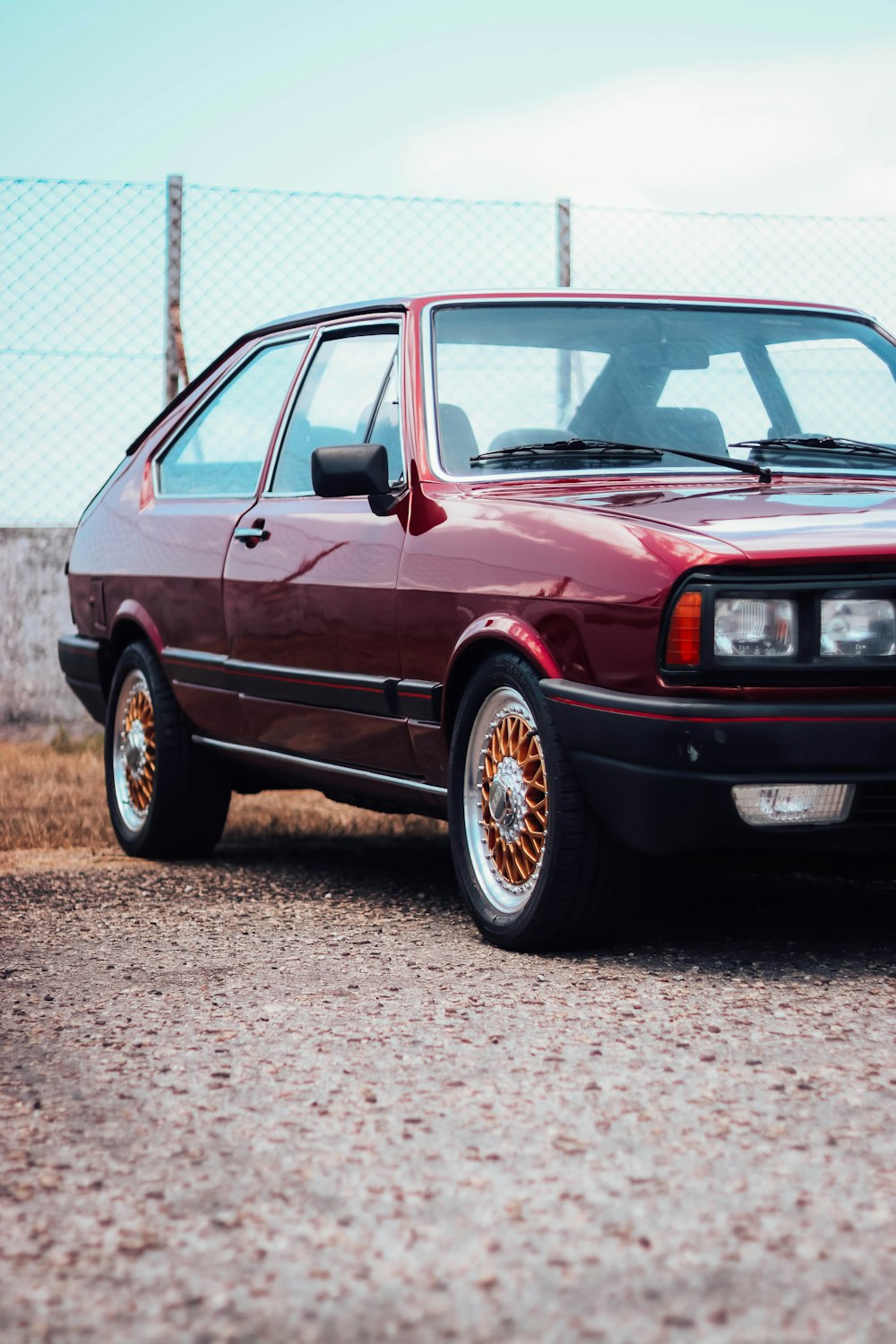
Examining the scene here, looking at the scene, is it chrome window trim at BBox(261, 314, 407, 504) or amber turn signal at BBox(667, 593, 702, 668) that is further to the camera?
chrome window trim at BBox(261, 314, 407, 504)

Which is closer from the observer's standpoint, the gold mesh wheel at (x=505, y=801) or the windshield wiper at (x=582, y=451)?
the gold mesh wheel at (x=505, y=801)

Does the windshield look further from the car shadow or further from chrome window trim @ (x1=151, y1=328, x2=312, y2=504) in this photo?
the car shadow

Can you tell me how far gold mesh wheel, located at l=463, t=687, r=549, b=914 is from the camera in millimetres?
4465

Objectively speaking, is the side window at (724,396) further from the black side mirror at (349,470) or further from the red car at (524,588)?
the black side mirror at (349,470)

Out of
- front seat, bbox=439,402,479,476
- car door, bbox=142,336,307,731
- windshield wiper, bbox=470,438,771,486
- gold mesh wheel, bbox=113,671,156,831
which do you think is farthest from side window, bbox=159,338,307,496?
windshield wiper, bbox=470,438,771,486

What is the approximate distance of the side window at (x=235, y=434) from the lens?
6.08m

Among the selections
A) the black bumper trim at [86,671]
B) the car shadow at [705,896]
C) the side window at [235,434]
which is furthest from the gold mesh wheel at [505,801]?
the black bumper trim at [86,671]

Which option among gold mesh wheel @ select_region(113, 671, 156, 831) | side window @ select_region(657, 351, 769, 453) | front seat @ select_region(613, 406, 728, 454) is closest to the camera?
front seat @ select_region(613, 406, 728, 454)

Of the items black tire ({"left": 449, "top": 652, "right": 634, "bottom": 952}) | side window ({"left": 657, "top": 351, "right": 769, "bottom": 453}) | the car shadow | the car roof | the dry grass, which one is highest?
the car roof

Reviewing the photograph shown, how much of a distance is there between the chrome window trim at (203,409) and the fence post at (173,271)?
103 inches

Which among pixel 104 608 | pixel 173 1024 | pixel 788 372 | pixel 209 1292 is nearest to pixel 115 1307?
pixel 209 1292

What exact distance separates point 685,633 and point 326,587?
1.63 meters

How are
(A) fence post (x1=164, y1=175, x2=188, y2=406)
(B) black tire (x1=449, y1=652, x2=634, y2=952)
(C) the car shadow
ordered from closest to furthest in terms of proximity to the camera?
(B) black tire (x1=449, y1=652, x2=634, y2=952) < (C) the car shadow < (A) fence post (x1=164, y1=175, x2=188, y2=406)

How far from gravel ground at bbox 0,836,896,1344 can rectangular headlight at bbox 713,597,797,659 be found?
2.43 ft
